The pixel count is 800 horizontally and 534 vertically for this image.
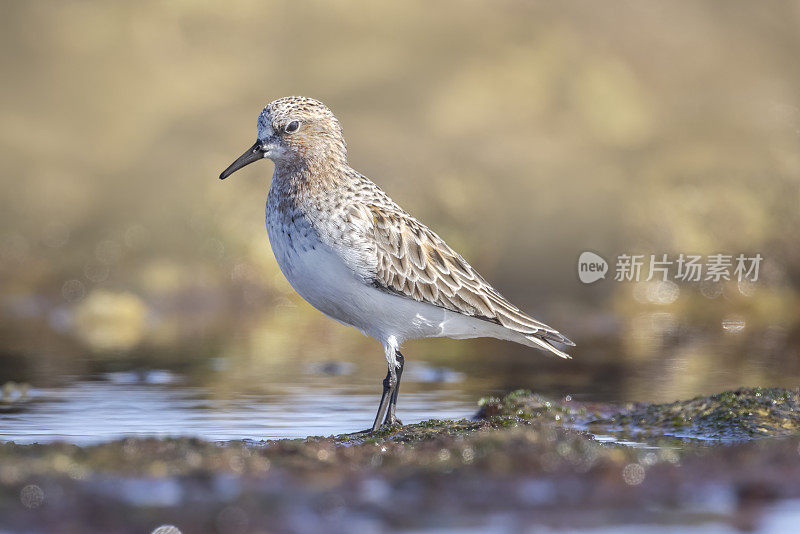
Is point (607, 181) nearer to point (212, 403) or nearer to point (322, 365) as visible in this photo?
point (322, 365)

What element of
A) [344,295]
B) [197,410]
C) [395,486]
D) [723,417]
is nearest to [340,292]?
[344,295]

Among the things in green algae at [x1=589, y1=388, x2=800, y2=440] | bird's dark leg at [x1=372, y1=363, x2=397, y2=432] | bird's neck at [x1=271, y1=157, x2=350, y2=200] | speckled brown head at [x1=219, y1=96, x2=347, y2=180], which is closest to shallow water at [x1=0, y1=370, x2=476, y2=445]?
bird's dark leg at [x1=372, y1=363, x2=397, y2=432]

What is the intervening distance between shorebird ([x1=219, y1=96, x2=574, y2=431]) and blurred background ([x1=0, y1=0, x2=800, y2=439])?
6.12 m

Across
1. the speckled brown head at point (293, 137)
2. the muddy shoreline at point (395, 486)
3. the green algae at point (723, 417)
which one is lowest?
the muddy shoreline at point (395, 486)

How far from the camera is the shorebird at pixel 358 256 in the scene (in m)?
7.66

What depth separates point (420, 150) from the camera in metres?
19.7

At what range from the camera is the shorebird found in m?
7.66

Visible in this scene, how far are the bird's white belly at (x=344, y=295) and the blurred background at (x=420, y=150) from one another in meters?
6.34

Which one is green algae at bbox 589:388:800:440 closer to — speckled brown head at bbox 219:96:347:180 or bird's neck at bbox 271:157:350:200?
bird's neck at bbox 271:157:350:200

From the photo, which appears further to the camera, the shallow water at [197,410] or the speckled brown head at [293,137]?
the speckled brown head at [293,137]

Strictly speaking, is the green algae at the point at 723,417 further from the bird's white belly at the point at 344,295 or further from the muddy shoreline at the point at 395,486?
the bird's white belly at the point at 344,295

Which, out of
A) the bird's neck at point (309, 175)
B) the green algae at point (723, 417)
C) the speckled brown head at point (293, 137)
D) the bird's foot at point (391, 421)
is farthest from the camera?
the speckled brown head at point (293, 137)

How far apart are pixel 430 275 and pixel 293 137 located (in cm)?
144

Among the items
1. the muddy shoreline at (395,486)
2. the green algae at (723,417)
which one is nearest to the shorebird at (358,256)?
the green algae at (723,417)
